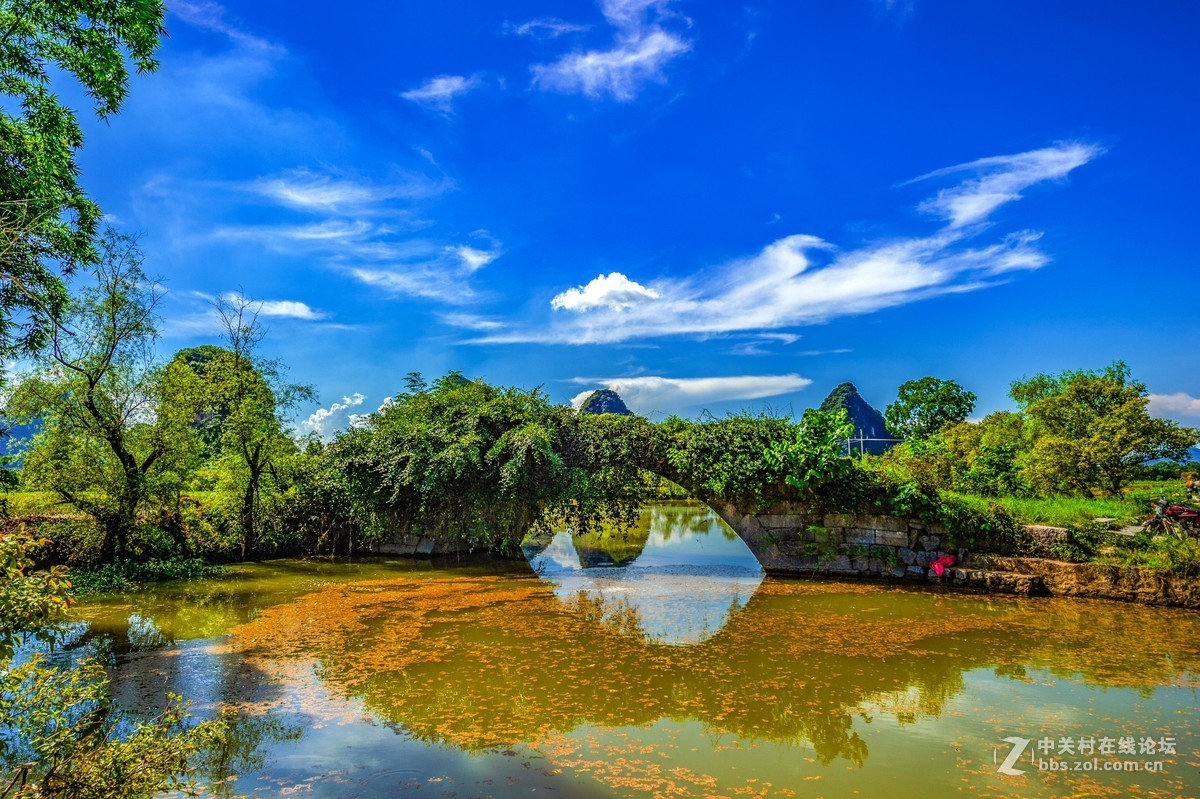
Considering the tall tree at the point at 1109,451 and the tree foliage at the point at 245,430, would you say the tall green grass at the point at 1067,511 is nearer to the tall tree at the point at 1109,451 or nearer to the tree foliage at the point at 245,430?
the tall tree at the point at 1109,451

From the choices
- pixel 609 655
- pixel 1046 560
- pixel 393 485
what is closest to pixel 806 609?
pixel 609 655

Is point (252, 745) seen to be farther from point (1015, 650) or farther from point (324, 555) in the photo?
point (324, 555)

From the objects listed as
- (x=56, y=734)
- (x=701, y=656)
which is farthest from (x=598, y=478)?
(x=56, y=734)

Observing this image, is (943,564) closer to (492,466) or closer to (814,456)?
(814,456)

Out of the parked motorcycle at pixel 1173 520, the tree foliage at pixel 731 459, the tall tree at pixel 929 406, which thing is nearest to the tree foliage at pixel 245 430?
the tree foliage at pixel 731 459

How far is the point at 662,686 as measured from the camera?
215 inches

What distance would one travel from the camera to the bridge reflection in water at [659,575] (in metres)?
7.99

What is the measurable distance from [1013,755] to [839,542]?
7058 millimetres

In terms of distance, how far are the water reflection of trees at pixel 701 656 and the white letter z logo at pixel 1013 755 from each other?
67 centimetres

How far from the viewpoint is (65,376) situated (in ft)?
36.4

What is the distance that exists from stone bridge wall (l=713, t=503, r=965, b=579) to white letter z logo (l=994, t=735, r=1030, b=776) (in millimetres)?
6682

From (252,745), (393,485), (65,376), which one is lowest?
(252,745)

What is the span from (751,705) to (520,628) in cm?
331

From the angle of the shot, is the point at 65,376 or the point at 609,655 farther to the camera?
the point at 65,376
